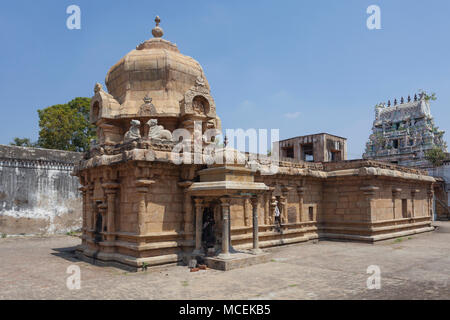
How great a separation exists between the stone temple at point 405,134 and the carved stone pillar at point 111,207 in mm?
38075

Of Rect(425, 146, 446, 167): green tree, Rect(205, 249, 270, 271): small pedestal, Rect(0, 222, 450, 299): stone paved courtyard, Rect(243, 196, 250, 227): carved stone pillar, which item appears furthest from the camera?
Rect(425, 146, 446, 167): green tree

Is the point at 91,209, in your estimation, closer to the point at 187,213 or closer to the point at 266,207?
the point at 187,213

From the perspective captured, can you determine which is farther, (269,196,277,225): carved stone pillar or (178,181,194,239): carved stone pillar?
(269,196,277,225): carved stone pillar

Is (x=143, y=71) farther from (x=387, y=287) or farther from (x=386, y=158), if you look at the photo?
(x=386, y=158)

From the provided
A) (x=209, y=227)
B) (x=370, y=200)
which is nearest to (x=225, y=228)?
(x=209, y=227)

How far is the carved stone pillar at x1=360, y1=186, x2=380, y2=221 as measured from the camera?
16.4 metres

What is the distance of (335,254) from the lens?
43.9 ft

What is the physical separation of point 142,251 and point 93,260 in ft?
8.49

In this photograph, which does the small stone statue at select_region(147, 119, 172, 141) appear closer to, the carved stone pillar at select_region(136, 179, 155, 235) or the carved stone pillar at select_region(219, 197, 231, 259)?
the carved stone pillar at select_region(136, 179, 155, 235)

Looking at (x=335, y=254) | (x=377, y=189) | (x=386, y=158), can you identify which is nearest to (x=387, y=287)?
(x=335, y=254)

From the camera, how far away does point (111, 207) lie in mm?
11617

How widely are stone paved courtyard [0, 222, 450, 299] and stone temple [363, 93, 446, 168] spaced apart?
32471 millimetres

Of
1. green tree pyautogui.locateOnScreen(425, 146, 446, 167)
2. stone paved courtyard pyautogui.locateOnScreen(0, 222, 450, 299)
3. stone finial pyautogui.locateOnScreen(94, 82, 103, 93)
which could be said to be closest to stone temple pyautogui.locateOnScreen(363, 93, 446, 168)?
green tree pyautogui.locateOnScreen(425, 146, 446, 167)

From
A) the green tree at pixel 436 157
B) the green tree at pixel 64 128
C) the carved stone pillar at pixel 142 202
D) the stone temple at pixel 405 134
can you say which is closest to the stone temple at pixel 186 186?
the carved stone pillar at pixel 142 202
